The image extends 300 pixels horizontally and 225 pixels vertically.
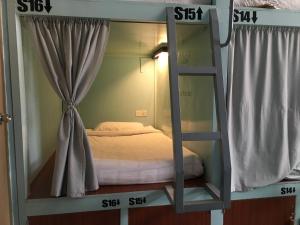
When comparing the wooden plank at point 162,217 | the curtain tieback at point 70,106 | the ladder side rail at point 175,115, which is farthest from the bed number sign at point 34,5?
the wooden plank at point 162,217

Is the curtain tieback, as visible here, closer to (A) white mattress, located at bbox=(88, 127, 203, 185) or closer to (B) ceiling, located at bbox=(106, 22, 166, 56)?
(A) white mattress, located at bbox=(88, 127, 203, 185)

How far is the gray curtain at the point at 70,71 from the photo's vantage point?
153cm

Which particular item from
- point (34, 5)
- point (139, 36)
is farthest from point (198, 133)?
point (139, 36)

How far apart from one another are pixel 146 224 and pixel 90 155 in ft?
2.09

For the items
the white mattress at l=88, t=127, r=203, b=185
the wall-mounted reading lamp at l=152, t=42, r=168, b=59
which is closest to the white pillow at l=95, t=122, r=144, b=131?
the white mattress at l=88, t=127, r=203, b=185

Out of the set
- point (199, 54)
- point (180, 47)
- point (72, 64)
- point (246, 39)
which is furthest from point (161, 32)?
point (72, 64)

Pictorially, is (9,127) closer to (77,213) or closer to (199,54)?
(77,213)

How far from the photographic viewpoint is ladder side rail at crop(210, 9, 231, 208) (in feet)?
4.80

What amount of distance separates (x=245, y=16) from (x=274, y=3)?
0.99 ft

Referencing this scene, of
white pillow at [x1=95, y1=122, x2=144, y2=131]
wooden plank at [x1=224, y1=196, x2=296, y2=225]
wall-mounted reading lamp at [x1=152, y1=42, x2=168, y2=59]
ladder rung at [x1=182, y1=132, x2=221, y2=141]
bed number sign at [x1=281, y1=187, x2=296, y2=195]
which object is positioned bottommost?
wooden plank at [x1=224, y1=196, x2=296, y2=225]

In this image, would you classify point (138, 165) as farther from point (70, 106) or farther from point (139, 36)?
point (139, 36)

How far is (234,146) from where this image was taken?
5.87ft

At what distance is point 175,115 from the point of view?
147 cm

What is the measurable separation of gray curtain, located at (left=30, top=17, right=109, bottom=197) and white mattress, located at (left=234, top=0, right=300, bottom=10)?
98 cm
